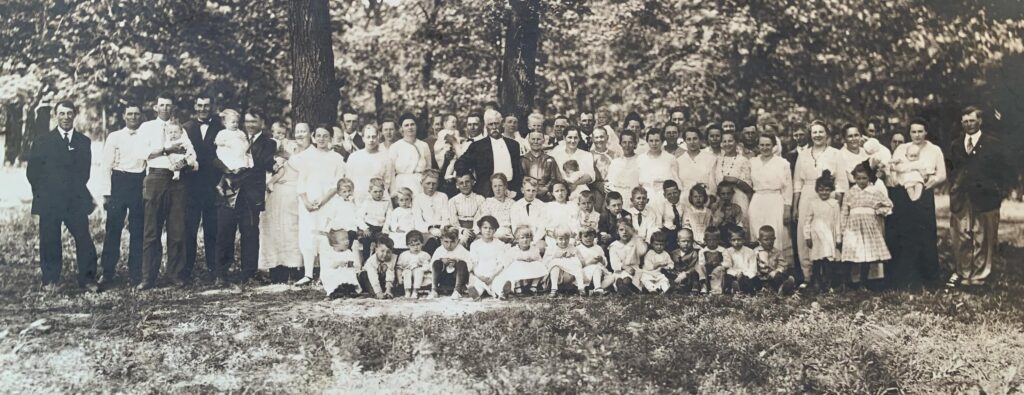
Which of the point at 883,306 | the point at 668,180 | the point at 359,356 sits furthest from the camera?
the point at 668,180

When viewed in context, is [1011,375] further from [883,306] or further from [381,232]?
[381,232]

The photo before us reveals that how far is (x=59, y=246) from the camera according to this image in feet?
17.5

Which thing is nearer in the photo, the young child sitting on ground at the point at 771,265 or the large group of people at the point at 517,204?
the large group of people at the point at 517,204

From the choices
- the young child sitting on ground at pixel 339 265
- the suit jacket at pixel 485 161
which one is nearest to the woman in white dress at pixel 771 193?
the suit jacket at pixel 485 161

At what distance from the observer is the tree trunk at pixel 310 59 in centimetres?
566

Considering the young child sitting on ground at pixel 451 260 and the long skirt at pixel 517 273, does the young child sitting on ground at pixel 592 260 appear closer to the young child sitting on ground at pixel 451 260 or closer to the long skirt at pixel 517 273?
the long skirt at pixel 517 273

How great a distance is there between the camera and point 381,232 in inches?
217

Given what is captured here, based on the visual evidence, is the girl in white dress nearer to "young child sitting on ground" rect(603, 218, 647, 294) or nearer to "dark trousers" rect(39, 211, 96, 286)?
"young child sitting on ground" rect(603, 218, 647, 294)

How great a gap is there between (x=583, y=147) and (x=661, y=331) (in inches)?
55.7

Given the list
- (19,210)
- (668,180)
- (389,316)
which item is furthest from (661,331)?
(19,210)

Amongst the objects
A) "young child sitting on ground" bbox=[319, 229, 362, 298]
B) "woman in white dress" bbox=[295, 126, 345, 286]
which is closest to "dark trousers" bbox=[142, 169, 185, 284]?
"woman in white dress" bbox=[295, 126, 345, 286]

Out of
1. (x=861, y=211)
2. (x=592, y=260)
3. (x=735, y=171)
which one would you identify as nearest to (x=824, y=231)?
(x=861, y=211)

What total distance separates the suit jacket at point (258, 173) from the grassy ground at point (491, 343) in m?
0.63

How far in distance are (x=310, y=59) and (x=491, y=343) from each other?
2221mm
